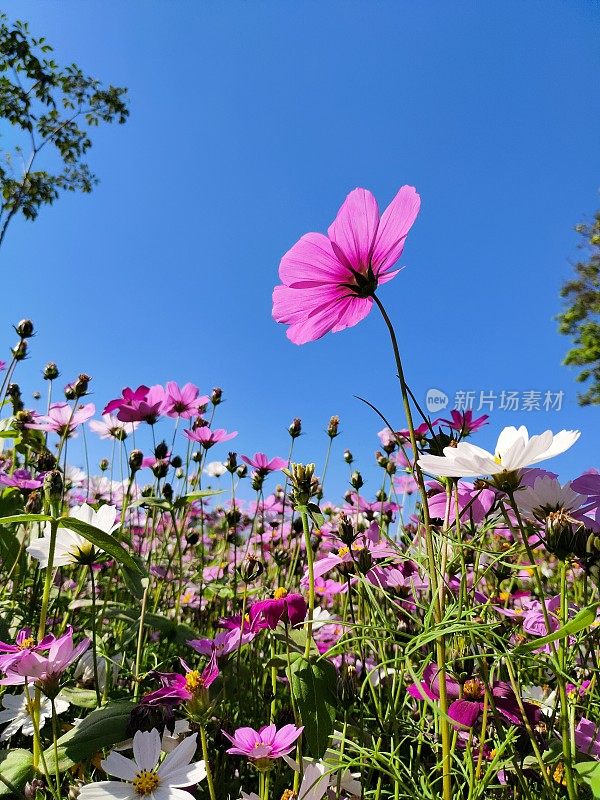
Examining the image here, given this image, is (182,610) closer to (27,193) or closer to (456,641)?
(456,641)

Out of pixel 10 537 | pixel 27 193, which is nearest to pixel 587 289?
pixel 27 193

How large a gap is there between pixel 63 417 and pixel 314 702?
39.7 inches

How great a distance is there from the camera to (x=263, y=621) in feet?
2.23

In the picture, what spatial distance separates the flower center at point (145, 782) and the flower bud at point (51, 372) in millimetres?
1137

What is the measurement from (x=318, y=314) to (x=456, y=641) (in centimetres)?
37

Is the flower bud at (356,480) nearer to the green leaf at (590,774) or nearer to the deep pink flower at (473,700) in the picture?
the deep pink flower at (473,700)

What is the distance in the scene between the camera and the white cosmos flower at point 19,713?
66 cm

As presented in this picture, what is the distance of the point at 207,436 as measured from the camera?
4.51 ft

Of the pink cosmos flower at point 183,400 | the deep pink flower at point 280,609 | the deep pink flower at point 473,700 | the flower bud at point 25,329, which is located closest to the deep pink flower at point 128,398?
the pink cosmos flower at point 183,400

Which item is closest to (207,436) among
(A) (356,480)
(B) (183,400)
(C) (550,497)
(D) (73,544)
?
(B) (183,400)

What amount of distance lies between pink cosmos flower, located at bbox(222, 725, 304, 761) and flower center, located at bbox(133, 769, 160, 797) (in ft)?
0.28

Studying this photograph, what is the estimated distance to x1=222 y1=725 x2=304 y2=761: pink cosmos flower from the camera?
48 centimetres

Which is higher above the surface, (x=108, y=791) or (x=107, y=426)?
(x=107, y=426)

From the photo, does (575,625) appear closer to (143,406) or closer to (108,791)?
(108,791)
